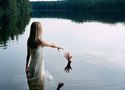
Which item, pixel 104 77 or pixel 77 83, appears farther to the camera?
pixel 104 77

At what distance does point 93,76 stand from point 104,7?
169070 millimetres

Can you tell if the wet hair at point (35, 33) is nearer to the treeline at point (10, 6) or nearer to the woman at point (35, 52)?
the woman at point (35, 52)

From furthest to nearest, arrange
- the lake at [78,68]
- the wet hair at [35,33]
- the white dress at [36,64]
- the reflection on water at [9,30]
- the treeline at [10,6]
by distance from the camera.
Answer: the treeline at [10,6] → the reflection on water at [9,30] → the lake at [78,68] → the white dress at [36,64] → the wet hair at [35,33]

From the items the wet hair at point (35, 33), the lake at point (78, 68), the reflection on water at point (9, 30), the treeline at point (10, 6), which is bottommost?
the lake at point (78, 68)

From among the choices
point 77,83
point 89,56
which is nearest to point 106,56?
point 89,56

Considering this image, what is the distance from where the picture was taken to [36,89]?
1010 cm

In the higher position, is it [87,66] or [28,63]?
[28,63]

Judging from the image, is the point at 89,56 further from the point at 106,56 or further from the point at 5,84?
the point at 5,84

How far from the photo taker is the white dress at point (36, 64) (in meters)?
10.0

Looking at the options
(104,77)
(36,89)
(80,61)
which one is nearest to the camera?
(36,89)

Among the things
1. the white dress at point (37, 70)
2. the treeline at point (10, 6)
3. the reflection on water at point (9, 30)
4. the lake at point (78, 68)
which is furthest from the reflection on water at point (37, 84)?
the treeline at point (10, 6)

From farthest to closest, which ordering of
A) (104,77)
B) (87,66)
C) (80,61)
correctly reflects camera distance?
(80,61) < (87,66) < (104,77)

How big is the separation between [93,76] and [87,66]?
14.4 feet

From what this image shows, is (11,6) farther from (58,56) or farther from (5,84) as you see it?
(5,84)
